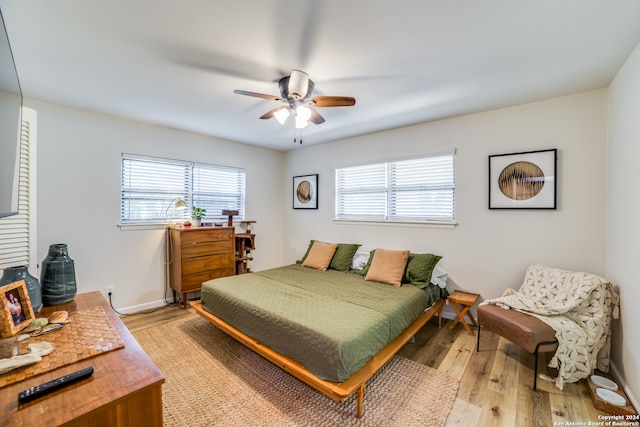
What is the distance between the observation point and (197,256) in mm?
3729

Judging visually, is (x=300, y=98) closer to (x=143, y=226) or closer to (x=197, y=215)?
(x=197, y=215)

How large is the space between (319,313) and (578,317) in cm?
218

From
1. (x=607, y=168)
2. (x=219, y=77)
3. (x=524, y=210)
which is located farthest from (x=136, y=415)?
(x=607, y=168)

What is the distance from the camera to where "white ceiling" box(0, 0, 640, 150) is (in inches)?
61.9

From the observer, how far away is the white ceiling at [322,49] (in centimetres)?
157

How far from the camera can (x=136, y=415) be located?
0.96 meters

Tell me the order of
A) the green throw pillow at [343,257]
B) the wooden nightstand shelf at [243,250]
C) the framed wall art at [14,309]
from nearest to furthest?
the framed wall art at [14,309] < the green throw pillow at [343,257] < the wooden nightstand shelf at [243,250]

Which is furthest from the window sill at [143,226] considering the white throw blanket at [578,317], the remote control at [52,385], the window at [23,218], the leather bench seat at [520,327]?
the white throw blanket at [578,317]

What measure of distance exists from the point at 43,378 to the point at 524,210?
12.5 feet

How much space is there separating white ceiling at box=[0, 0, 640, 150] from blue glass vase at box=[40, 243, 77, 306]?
4.82 feet

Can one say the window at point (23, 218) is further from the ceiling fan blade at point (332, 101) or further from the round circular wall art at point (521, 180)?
the round circular wall art at point (521, 180)

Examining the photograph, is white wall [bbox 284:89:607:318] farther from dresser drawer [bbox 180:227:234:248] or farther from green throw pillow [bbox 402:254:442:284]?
dresser drawer [bbox 180:227:234:248]

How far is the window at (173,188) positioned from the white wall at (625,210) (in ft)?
15.1

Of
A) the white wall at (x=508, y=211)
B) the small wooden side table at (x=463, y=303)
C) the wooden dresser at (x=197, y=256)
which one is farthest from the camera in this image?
the wooden dresser at (x=197, y=256)
